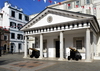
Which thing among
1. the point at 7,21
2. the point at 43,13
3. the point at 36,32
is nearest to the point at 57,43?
the point at 36,32

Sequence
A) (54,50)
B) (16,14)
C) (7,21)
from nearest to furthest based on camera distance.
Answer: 1. (54,50)
2. (7,21)
3. (16,14)

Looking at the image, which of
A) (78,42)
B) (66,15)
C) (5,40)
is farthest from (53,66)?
(5,40)

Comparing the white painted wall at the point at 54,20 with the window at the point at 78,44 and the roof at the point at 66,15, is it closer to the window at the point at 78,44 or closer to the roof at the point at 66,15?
the roof at the point at 66,15

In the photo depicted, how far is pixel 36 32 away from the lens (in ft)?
53.3

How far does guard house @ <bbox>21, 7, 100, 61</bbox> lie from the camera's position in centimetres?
1214

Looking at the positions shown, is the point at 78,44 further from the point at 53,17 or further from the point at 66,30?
the point at 53,17

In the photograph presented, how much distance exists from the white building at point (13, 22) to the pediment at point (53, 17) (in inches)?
590

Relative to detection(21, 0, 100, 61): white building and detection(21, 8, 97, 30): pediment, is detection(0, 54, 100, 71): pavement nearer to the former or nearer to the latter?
detection(21, 0, 100, 61): white building

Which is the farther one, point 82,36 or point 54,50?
point 54,50

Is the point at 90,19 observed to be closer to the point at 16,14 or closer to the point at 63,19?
the point at 63,19

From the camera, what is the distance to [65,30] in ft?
44.0

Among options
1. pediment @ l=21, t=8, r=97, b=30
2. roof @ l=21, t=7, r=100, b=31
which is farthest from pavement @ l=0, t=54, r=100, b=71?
pediment @ l=21, t=8, r=97, b=30

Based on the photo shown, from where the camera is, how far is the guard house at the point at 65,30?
12.1m

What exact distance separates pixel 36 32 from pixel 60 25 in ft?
14.3
